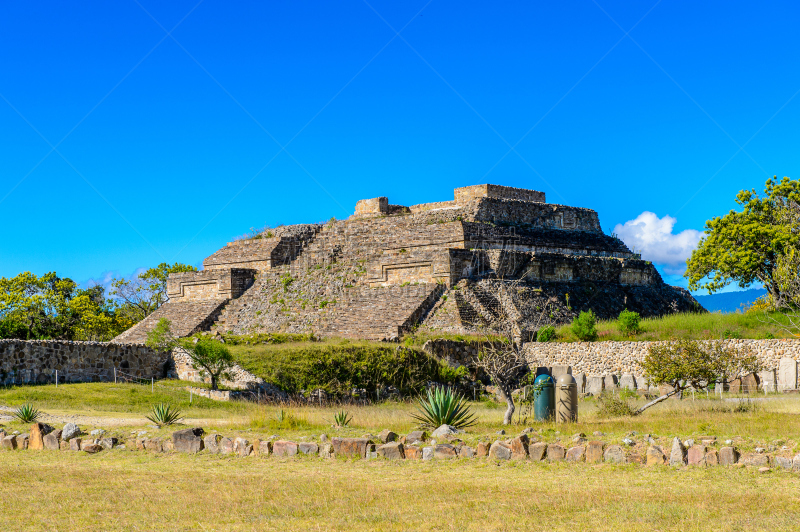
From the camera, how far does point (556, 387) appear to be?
16422mm

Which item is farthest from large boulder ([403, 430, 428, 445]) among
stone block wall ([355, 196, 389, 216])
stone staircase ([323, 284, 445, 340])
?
stone block wall ([355, 196, 389, 216])

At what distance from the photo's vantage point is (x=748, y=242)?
33.7 m

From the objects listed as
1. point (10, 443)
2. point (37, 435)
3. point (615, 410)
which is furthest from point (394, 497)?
point (615, 410)

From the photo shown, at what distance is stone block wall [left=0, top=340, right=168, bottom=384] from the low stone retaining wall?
33.8 feet

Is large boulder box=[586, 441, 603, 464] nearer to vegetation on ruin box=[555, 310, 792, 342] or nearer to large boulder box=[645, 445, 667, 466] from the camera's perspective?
large boulder box=[645, 445, 667, 466]

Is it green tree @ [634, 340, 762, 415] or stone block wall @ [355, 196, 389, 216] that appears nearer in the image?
green tree @ [634, 340, 762, 415]

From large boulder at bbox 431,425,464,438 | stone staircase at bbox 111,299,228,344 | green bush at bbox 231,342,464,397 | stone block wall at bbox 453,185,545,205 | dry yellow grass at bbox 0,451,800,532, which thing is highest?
stone block wall at bbox 453,185,545,205

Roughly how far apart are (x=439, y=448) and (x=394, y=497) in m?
2.69

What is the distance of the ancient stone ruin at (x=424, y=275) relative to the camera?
31812 millimetres

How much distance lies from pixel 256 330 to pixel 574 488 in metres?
25.4

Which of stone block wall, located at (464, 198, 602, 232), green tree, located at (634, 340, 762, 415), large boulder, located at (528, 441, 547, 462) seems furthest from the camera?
stone block wall, located at (464, 198, 602, 232)

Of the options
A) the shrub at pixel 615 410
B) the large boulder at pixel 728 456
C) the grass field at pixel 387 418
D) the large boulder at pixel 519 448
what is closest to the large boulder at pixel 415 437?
the grass field at pixel 387 418

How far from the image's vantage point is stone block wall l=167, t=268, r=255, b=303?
38062 mm

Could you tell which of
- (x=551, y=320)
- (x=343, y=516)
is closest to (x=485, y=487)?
(x=343, y=516)
